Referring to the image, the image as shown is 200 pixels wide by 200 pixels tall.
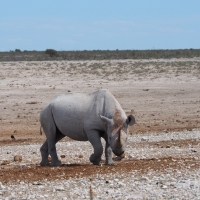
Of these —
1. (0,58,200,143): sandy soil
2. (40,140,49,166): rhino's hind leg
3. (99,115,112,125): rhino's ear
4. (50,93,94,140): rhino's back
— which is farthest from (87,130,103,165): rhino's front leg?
(0,58,200,143): sandy soil

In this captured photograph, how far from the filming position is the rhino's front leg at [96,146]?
14188 mm

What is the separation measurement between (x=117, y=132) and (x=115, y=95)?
17.0 m

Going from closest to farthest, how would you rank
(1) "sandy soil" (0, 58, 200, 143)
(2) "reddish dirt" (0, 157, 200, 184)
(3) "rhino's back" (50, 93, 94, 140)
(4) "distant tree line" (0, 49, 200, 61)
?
(2) "reddish dirt" (0, 157, 200, 184) → (3) "rhino's back" (50, 93, 94, 140) → (1) "sandy soil" (0, 58, 200, 143) → (4) "distant tree line" (0, 49, 200, 61)

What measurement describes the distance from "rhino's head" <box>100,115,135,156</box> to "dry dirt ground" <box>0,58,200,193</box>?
0.34m

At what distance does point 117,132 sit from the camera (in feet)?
45.5

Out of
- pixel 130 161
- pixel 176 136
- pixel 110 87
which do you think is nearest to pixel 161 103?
pixel 110 87

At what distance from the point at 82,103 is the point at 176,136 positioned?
224 inches

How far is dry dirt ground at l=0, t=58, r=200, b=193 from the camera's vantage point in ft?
45.2

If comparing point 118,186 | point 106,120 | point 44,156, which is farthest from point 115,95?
point 118,186

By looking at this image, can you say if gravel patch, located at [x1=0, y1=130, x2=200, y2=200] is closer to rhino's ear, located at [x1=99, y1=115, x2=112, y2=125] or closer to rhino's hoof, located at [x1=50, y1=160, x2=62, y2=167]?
rhino's hoof, located at [x1=50, y1=160, x2=62, y2=167]

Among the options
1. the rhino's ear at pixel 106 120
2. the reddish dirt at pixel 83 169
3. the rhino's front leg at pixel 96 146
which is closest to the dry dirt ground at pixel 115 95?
the reddish dirt at pixel 83 169

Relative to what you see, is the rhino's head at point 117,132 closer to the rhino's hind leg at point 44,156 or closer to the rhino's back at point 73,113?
the rhino's back at point 73,113

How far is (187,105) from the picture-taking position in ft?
92.8

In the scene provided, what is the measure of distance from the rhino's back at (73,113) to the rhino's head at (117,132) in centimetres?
69
